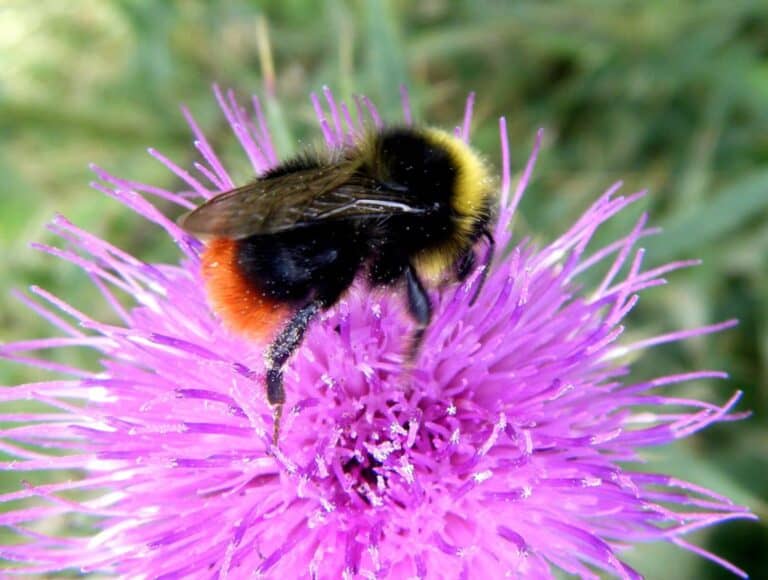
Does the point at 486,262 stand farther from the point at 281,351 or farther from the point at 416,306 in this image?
the point at 281,351

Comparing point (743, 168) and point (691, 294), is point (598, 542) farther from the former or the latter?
point (743, 168)

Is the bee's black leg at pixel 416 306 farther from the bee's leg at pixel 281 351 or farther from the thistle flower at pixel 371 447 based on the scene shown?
the bee's leg at pixel 281 351

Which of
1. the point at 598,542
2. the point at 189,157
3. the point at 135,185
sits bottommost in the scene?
the point at 598,542

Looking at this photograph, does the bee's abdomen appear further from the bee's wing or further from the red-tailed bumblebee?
the bee's wing

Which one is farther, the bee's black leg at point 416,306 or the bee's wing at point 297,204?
the bee's black leg at point 416,306

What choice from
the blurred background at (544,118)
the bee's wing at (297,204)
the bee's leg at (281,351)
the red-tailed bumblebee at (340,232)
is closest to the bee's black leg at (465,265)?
the red-tailed bumblebee at (340,232)

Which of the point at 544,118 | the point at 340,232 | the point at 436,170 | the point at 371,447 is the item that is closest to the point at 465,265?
the point at 436,170

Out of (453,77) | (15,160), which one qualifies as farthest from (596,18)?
(15,160)
